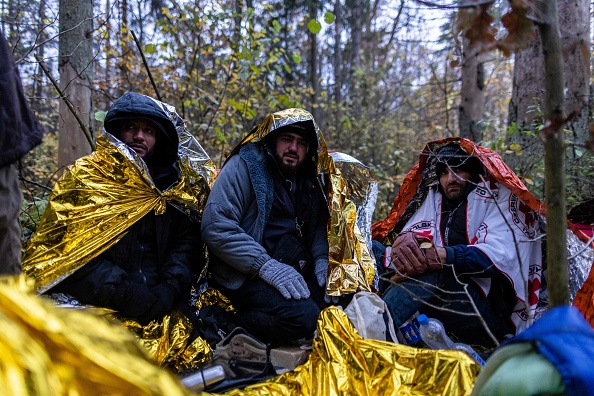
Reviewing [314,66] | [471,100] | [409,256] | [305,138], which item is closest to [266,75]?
[314,66]

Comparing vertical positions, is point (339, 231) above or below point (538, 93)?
below

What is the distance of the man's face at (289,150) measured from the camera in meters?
3.20

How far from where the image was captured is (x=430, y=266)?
2.93 metres

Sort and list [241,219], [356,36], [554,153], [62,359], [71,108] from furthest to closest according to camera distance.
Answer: [356,36]
[71,108]
[241,219]
[554,153]
[62,359]

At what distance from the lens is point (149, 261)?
113 inches

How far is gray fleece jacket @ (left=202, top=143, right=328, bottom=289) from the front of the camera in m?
2.82

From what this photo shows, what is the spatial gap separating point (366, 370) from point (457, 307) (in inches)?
44.2

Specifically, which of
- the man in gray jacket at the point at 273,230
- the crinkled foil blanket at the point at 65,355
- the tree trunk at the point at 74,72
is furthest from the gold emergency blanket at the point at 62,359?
the tree trunk at the point at 74,72

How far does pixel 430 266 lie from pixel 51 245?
2.15 meters

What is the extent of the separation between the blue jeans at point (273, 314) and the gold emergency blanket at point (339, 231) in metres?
0.24

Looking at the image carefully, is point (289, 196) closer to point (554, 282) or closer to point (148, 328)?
point (148, 328)

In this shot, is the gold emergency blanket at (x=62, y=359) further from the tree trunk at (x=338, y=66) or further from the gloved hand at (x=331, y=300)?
the tree trunk at (x=338, y=66)

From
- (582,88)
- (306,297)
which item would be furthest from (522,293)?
(582,88)

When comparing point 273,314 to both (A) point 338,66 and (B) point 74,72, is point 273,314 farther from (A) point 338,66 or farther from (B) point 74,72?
(A) point 338,66
